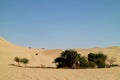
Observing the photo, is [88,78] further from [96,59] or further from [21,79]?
[96,59]

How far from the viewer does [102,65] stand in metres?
34.8

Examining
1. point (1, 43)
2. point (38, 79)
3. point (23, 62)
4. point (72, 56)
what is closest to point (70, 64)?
point (72, 56)

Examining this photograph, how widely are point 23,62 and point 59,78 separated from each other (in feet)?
→ 92.6

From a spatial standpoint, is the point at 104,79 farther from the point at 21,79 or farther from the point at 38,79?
the point at 21,79

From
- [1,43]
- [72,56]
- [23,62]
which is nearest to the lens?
[72,56]

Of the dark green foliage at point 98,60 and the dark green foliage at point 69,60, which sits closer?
the dark green foliage at point 69,60

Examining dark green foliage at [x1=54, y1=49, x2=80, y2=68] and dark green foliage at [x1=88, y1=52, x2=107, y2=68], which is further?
dark green foliage at [x1=88, y1=52, x2=107, y2=68]

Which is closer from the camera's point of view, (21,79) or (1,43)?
(21,79)

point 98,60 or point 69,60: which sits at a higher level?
point 69,60

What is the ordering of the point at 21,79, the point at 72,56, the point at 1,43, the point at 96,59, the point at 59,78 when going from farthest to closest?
the point at 1,43 < the point at 96,59 < the point at 72,56 < the point at 59,78 < the point at 21,79

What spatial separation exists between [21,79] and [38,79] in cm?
114

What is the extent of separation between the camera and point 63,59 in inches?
1325

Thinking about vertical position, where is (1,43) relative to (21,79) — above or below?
above

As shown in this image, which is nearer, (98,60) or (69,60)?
(69,60)
